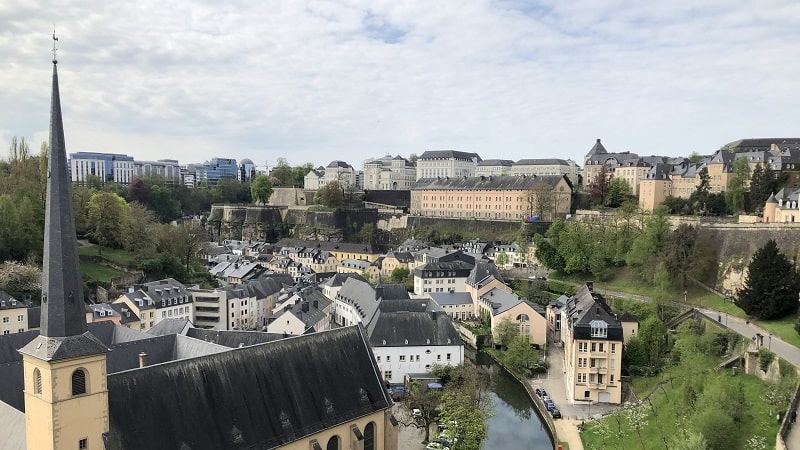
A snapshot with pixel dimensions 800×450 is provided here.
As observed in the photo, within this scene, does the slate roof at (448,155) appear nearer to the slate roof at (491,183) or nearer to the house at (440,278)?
the slate roof at (491,183)

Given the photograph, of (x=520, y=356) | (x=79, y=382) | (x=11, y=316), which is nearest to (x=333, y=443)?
(x=79, y=382)

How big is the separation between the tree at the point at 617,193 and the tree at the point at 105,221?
2480 inches

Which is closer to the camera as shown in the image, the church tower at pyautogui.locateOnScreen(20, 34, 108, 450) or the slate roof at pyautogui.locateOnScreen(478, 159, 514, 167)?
the church tower at pyautogui.locateOnScreen(20, 34, 108, 450)

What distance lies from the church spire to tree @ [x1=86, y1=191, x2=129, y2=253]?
181 ft

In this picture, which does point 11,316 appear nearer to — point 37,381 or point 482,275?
point 37,381

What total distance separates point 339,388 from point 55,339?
10567 millimetres

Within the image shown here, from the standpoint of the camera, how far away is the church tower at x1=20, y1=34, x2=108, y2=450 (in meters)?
16.2

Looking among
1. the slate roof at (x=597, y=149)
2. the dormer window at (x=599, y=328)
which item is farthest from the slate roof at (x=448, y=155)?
the dormer window at (x=599, y=328)

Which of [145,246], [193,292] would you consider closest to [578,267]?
[193,292]

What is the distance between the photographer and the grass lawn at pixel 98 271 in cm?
5813

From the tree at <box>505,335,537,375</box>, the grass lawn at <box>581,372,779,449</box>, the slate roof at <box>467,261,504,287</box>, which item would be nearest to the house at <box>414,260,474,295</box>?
the slate roof at <box>467,261,504,287</box>

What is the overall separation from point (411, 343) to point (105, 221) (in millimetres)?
44950

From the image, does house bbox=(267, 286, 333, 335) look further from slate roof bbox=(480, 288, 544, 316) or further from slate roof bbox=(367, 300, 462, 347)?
slate roof bbox=(480, 288, 544, 316)

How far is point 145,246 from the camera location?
67000 millimetres
